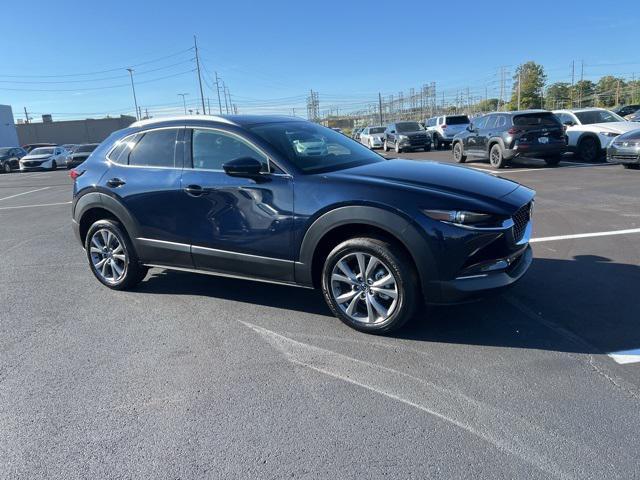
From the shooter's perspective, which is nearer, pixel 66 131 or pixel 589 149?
pixel 589 149

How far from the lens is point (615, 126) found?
14688 mm

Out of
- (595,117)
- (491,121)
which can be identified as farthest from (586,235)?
(595,117)

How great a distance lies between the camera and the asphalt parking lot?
8.46ft

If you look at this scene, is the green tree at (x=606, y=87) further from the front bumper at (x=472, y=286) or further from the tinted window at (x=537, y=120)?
the front bumper at (x=472, y=286)

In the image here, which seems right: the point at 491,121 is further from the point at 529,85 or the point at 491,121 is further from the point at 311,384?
Result: the point at 529,85

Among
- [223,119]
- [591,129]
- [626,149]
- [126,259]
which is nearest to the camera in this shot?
[223,119]

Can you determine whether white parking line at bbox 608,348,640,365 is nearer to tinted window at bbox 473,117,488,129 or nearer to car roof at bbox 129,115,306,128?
car roof at bbox 129,115,306,128

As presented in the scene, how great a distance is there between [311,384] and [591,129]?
1512cm

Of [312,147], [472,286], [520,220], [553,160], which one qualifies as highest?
[312,147]

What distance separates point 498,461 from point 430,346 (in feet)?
4.27

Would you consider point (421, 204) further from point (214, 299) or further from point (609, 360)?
point (214, 299)

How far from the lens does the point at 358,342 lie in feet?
12.8

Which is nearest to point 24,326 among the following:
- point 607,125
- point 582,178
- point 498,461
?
point 498,461

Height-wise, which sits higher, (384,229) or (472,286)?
(384,229)
